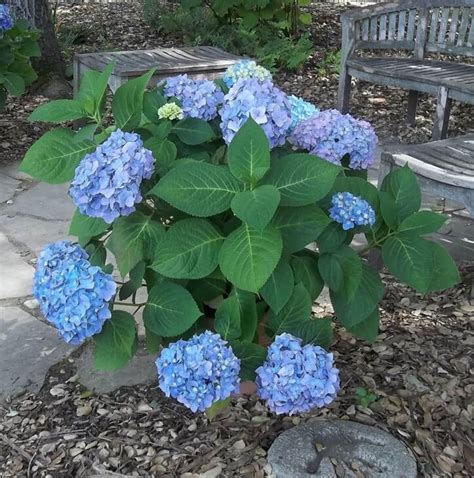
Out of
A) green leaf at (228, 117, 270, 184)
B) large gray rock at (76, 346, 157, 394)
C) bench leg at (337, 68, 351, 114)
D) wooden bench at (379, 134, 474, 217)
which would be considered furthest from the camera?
bench leg at (337, 68, 351, 114)

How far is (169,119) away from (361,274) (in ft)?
2.04

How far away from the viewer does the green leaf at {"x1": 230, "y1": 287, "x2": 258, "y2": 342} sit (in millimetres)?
1919

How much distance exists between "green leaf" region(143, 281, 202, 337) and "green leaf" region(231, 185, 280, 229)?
1.07ft

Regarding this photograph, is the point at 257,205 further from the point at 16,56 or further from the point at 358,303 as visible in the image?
the point at 16,56

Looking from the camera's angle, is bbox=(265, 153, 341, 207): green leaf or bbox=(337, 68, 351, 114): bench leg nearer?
bbox=(265, 153, 341, 207): green leaf

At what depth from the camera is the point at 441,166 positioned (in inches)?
114

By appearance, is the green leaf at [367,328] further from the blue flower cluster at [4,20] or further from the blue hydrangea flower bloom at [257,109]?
the blue flower cluster at [4,20]

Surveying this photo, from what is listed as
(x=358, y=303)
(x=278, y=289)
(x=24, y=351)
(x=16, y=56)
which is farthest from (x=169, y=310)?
(x=16, y=56)

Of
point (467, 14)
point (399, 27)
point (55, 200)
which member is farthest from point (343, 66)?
point (55, 200)

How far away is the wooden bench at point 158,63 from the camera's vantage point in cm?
459

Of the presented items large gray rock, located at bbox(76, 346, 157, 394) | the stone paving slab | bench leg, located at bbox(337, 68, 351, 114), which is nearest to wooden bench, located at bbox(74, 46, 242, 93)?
bench leg, located at bbox(337, 68, 351, 114)

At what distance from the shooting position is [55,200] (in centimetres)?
410

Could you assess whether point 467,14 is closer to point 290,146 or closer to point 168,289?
point 290,146

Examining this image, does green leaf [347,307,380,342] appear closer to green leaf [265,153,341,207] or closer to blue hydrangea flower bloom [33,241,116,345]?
green leaf [265,153,341,207]
